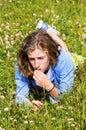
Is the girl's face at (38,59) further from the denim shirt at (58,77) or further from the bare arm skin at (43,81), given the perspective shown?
the denim shirt at (58,77)

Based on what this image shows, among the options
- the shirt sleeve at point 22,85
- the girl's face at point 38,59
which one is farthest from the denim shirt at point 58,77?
the girl's face at point 38,59

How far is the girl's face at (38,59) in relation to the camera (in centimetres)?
511

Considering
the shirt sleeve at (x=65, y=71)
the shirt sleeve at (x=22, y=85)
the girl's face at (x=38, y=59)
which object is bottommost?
the shirt sleeve at (x=22, y=85)

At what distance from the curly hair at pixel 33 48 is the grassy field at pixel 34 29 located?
0.89 ft

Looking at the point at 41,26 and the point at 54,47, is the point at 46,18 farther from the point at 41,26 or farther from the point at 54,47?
the point at 54,47

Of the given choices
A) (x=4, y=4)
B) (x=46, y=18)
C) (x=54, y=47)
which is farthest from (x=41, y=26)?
(x=4, y=4)

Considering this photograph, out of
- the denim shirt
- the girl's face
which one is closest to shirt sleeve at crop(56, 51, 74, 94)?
the denim shirt

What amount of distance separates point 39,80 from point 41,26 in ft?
4.89

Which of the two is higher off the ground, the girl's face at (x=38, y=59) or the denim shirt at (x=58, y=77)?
the girl's face at (x=38, y=59)

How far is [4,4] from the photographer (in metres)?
8.95

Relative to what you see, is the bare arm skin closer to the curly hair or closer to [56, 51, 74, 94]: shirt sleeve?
[56, 51, 74, 94]: shirt sleeve

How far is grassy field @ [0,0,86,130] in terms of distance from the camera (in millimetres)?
4680

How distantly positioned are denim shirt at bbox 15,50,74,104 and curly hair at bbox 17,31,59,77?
0.30 feet

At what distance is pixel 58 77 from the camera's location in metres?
5.52
